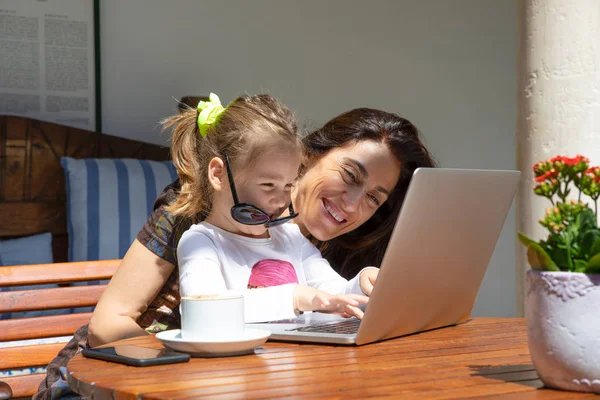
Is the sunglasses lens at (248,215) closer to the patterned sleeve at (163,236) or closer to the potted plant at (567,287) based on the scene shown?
the patterned sleeve at (163,236)

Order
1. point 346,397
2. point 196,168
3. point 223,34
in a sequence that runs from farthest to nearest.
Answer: point 223,34 → point 196,168 → point 346,397

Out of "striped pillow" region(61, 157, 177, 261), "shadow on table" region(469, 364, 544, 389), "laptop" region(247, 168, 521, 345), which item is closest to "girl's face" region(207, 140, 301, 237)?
"laptop" region(247, 168, 521, 345)

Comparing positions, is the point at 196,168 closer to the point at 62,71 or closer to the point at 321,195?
the point at 321,195

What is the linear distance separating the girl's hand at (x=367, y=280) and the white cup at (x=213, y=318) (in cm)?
55

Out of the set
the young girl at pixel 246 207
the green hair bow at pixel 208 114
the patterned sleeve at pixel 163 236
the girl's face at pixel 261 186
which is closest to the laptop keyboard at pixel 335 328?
the young girl at pixel 246 207

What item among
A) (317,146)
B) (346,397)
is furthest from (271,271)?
(346,397)

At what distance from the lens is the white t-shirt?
160 centimetres

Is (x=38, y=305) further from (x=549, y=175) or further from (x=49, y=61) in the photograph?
(x=49, y=61)

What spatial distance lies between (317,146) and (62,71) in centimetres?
202

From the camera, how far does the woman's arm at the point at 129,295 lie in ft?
5.82

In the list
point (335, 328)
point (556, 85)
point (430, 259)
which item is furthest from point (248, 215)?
point (556, 85)

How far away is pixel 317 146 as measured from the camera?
2.36 meters

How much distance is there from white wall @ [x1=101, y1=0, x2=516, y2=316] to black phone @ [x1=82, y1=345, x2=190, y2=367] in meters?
2.92

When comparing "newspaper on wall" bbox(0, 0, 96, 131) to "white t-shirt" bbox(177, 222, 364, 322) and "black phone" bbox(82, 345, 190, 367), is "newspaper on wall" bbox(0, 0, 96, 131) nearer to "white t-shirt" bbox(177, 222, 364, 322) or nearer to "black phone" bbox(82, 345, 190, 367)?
"white t-shirt" bbox(177, 222, 364, 322)
